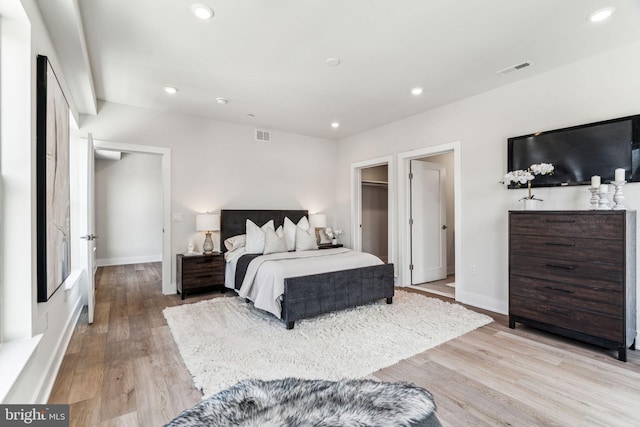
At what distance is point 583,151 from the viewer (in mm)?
2896

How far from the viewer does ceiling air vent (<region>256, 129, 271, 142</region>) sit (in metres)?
5.23

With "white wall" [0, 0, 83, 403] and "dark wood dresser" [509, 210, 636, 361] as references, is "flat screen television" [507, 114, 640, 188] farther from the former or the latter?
"white wall" [0, 0, 83, 403]

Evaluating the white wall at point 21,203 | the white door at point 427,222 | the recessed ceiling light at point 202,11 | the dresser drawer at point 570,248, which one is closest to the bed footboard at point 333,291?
the white door at point 427,222

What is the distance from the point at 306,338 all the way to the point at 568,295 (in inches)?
94.8

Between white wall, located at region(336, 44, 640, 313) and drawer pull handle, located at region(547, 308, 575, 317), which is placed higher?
white wall, located at region(336, 44, 640, 313)

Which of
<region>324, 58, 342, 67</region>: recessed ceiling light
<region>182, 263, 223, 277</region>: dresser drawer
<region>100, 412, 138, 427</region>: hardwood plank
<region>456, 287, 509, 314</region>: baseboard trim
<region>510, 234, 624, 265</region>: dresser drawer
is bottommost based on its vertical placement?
<region>100, 412, 138, 427</region>: hardwood plank

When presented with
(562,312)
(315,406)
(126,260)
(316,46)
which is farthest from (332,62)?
(126,260)

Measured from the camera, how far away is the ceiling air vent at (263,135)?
5.23m

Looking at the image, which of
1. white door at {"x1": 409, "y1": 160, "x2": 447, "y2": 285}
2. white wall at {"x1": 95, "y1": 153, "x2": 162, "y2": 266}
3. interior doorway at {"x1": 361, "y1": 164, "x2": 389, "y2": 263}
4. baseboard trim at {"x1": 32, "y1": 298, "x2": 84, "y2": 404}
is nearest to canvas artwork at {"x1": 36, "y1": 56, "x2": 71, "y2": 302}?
baseboard trim at {"x1": 32, "y1": 298, "x2": 84, "y2": 404}

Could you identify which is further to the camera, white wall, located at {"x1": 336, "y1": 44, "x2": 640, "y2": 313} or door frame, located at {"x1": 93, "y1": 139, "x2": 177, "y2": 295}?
door frame, located at {"x1": 93, "y1": 139, "x2": 177, "y2": 295}

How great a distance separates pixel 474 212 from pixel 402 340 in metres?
1.99

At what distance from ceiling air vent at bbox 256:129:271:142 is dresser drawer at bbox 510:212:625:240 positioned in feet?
12.9

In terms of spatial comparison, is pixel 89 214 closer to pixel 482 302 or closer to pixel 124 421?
pixel 124 421

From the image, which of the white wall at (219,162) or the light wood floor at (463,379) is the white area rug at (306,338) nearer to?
the light wood floor at (463,379)
